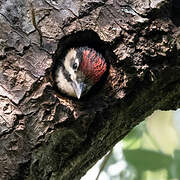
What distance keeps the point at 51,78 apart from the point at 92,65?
40 centimetres

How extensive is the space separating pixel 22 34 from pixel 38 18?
0.15m

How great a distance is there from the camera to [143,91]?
10.3ft

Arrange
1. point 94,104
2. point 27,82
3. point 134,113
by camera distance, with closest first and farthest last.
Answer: point 27,82 → point 94,104 → point 134,113

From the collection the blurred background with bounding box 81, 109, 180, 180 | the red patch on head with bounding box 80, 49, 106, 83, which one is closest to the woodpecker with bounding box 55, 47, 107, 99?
the red patch on head with bounding box 80, 49, 106, 83

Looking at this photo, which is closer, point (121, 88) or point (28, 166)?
point (28, 166)

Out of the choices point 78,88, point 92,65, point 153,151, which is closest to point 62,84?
point 78,88

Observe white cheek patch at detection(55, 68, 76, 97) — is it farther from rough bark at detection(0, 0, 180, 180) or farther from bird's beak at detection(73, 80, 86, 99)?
rough bark at detection(0, 0, 180, 180)

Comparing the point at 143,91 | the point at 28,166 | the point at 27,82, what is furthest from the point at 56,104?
the point at 143,91

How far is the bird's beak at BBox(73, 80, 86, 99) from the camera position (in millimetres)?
3239

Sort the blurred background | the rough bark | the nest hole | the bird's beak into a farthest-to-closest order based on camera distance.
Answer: the blurred background
the bird's beak
the nest hole
the rough bark

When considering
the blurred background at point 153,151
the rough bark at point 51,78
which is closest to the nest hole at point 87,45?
the rough bark at point 51,78

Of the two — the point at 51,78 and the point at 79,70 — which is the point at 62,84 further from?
the point at 51,78

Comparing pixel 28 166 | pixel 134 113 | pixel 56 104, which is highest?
pixel 56 104

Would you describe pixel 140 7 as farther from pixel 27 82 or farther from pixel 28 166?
pixel 28 166
